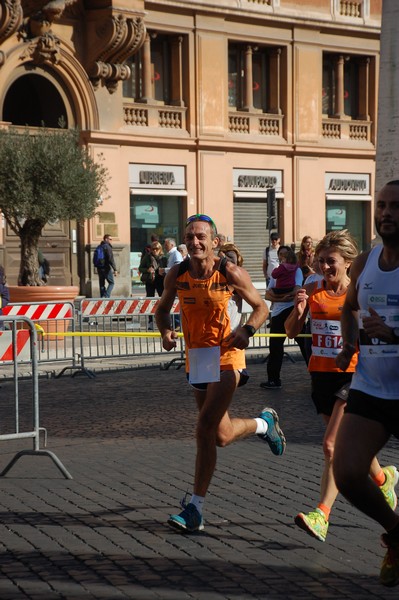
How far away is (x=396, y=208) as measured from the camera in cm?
588

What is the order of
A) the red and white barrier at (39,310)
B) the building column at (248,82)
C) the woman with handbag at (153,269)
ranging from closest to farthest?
the red and white barrier at (39,310), the woman with handbag at (153,269), the building column at (248,82)

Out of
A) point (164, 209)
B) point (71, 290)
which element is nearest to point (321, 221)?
point (164, 209)

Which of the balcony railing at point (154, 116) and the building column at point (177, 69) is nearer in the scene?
the balcony railing at point (154, 116)

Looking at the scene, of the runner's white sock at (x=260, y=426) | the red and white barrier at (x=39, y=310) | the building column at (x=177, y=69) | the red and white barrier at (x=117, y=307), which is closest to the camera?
the runner's white sock at (x=260, y=426)

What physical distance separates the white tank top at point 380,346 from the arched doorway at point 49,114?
2669 cm

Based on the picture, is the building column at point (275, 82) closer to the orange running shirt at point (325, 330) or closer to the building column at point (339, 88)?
the building column at point (339, 88)

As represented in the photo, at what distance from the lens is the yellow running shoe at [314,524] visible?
23.2 feet

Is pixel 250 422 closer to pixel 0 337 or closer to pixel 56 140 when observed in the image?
pixel 0 337

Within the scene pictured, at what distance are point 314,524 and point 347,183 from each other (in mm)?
34039

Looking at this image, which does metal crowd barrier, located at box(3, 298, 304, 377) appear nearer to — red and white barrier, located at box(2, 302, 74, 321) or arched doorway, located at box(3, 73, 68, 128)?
red and white barrier, located at box(2, 302, 74, 321)

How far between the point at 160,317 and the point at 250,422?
92 cm

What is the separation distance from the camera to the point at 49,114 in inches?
1326

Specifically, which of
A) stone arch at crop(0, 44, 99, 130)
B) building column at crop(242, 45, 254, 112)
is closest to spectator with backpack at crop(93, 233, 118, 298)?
stone arch at crop(0, 44, 99, 130)

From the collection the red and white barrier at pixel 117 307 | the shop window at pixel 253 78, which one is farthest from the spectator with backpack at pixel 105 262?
the red and white barrier at pixel 117 307
